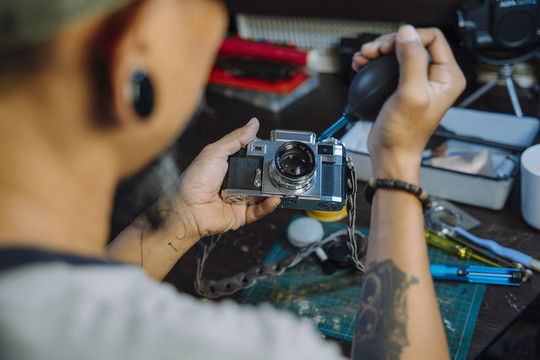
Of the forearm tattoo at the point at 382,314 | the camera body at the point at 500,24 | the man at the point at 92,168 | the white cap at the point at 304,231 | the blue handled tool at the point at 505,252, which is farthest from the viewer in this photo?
the camera body at the point at 500,24

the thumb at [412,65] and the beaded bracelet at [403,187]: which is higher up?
the thumb at [412,65]

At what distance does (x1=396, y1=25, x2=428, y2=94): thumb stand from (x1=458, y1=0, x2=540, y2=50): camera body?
0.51 metres

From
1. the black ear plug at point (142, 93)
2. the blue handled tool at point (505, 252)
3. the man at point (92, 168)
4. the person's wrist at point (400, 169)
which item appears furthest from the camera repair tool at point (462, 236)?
the black ear plug at point (142, 93)

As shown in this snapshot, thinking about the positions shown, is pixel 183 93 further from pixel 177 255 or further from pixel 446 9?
pixel 446 9

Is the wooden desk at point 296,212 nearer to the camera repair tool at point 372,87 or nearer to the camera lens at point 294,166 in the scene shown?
the camera lens at point 294,166

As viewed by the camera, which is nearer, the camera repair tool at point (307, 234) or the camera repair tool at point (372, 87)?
the camera repair tool at point (372, 87)

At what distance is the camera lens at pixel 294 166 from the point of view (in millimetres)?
813

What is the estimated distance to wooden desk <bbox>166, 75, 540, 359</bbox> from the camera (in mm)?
754

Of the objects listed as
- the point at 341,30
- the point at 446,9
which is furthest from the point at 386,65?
the point at 341,30

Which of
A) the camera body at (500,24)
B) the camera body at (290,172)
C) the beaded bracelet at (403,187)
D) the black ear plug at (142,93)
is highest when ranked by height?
the black ear plug at (142,93)

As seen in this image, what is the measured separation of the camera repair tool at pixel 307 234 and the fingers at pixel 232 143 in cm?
19

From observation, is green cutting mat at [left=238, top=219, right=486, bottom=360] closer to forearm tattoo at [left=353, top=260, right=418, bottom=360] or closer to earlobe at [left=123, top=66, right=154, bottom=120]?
forearm tattoo at [left=353, top=260, right=418, bottom=360]

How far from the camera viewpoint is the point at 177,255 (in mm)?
819

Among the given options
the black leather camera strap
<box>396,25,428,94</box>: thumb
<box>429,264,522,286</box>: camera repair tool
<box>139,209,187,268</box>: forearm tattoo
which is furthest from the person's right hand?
<box>139,209,187,268</box>: forearm tattoo
